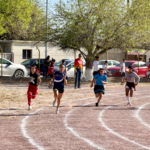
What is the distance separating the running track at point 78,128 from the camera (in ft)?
26.0

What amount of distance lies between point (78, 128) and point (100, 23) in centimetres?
1666

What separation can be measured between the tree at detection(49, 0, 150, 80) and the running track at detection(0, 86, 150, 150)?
449 inches

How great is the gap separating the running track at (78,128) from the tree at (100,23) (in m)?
11.4

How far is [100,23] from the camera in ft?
85.0

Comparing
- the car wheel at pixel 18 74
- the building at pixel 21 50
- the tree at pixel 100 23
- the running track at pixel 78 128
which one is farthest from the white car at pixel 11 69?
the building at pixel 21 50

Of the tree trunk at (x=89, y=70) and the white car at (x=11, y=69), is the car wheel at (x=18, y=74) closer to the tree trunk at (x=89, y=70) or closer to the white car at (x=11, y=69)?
the white car at (x=11, y=69)

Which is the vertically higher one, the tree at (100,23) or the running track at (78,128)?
the tree at (100,23)

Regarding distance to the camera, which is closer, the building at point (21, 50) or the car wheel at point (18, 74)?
the car wheel at point (18, 74)

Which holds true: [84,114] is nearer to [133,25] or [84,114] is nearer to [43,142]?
[43,142]

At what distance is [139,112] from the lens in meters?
13.5

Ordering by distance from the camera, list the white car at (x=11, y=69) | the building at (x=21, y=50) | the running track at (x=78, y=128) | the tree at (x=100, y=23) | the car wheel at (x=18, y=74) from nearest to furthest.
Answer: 1. the running track at (x=78, y=128)
2. the tree at (x=100, y=23)
3. the white car at (x=11, y=69)
4. the car wheel at (x=18, y=74)
5. the building at (x=21, y=50)

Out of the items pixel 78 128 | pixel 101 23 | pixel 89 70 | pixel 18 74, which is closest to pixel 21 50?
pixel 18 74

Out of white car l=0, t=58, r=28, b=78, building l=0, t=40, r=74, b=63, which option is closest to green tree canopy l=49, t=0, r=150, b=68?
white car l=0, t=58, r=28, b=78

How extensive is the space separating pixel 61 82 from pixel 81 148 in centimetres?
581
